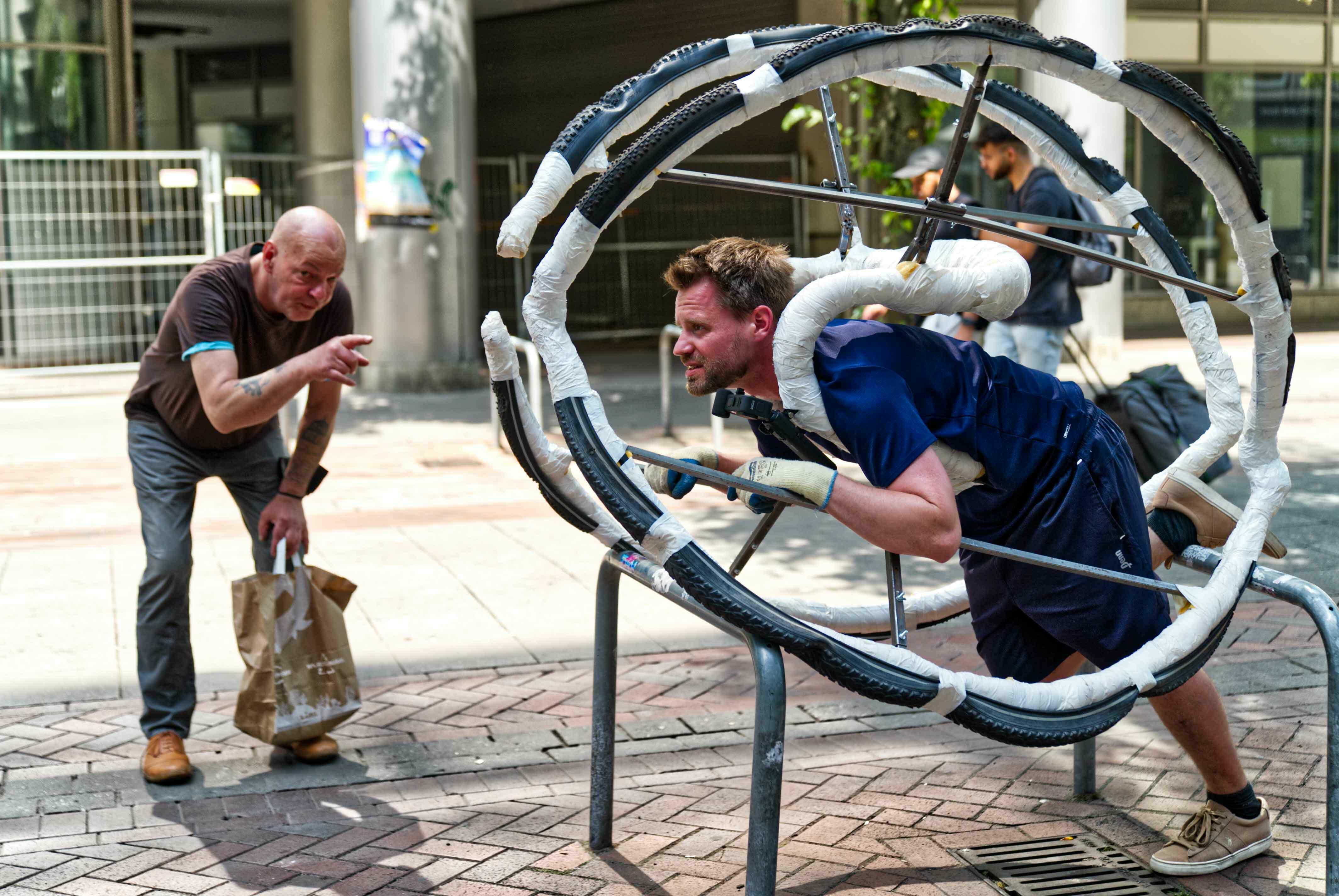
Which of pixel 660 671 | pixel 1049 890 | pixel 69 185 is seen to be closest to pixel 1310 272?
pixel 69 185

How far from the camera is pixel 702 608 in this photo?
10.6 feet

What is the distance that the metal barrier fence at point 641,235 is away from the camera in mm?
17859

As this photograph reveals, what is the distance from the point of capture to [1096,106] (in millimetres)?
13258

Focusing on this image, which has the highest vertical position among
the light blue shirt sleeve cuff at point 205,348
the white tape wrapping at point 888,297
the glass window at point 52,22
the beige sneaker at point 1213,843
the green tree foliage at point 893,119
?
the glass window at point 52,22

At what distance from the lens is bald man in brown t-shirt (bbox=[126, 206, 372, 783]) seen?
4203mm

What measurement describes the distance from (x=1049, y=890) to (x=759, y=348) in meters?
1.50

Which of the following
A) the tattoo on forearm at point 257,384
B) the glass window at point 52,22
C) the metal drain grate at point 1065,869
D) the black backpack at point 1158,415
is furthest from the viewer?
the glass window at point 52,22

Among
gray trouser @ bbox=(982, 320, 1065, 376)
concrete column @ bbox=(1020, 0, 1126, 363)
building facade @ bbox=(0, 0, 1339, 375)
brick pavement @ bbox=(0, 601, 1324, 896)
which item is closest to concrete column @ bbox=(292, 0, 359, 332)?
building facade @ bbox=(0, 0, 1339, 375)

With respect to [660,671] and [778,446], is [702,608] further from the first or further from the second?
[660,671]

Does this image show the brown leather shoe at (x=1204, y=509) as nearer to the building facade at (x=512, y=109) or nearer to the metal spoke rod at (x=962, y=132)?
the metal spoke rod at (x=962, y=132)

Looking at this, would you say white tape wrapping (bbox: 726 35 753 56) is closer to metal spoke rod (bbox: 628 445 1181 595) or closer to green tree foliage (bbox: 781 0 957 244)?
metal spoke rod (bbox: 628 445 1181 595)

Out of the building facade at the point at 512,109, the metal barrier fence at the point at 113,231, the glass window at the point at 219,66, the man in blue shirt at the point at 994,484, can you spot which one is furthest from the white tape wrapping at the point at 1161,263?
the glass window at the point at 219,66

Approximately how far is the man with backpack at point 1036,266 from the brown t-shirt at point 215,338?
144 inches

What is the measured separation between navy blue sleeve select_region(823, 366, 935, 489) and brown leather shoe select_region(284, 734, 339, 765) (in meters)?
2.22
